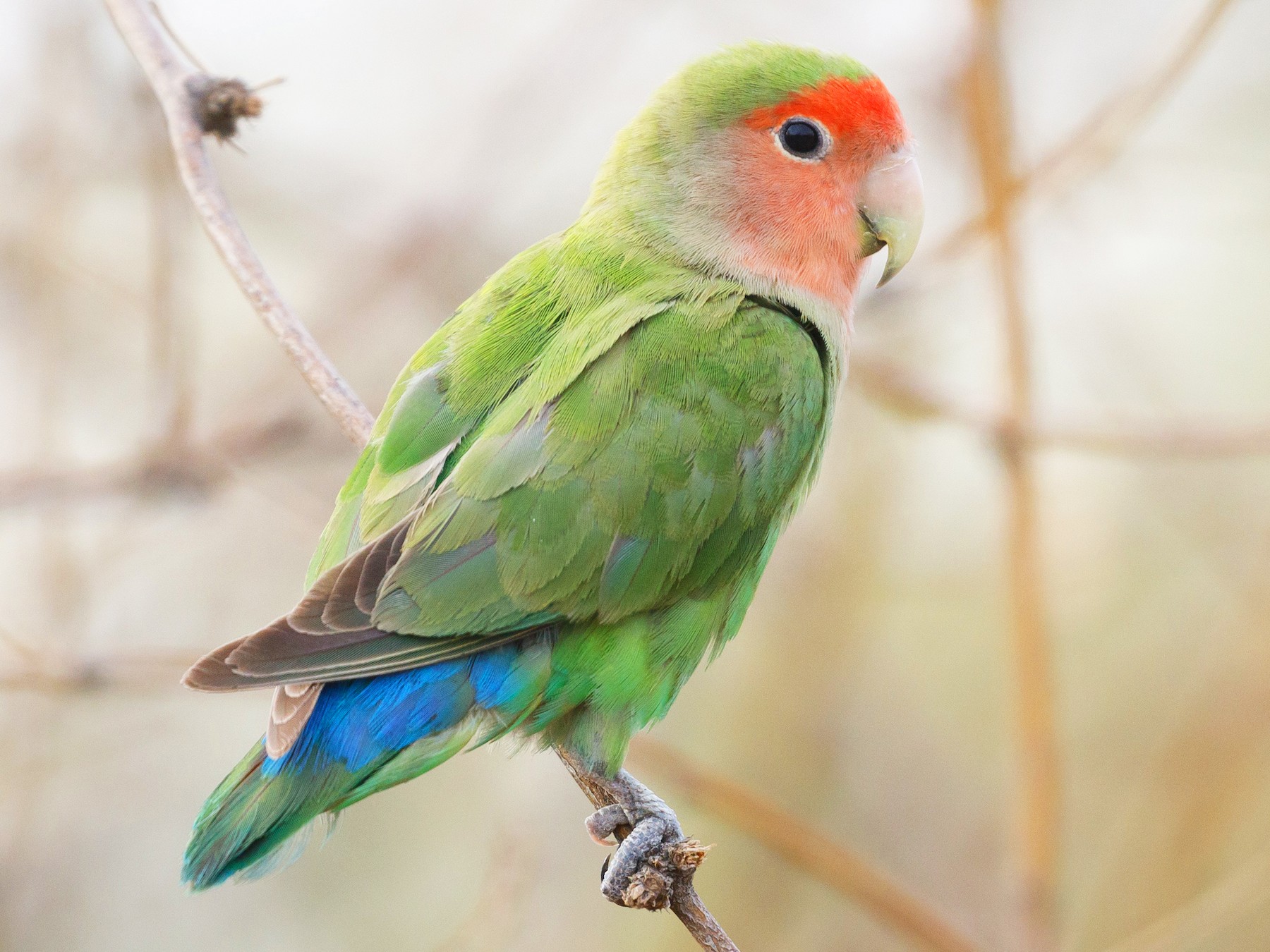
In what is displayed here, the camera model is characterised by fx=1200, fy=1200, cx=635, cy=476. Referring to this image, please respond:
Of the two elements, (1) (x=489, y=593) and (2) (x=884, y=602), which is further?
(2) (x=884, y=602)

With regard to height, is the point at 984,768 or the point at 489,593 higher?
the point at 489,593

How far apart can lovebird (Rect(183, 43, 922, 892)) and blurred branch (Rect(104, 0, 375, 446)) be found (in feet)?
1.09

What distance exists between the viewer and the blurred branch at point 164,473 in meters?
4.00

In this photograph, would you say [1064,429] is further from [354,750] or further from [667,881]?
[354,750]

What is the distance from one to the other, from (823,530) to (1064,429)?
61.4 inches

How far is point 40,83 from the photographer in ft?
Answer: 15.2

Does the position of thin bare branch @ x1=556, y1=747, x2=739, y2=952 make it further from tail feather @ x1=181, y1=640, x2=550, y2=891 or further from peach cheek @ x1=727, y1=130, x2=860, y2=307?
peach cheek @ x1=727, y1=130, x2=860, y2=307

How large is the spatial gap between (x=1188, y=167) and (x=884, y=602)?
2.42m

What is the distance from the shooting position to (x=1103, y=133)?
4.30 metres

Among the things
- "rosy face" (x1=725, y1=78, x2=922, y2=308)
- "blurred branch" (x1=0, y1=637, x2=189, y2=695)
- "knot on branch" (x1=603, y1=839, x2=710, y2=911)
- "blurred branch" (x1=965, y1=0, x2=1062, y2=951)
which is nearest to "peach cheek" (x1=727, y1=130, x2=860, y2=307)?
"rosy face" (x1=725, y1=78, x2=922, y2=308)

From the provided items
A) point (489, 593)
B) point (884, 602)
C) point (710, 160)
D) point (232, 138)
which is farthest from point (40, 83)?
point (884, 602)

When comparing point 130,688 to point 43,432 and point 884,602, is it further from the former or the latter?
point 884,602

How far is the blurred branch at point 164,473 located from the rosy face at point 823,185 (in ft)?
5.76

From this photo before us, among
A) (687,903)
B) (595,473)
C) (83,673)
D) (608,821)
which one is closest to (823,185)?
(595,473)
